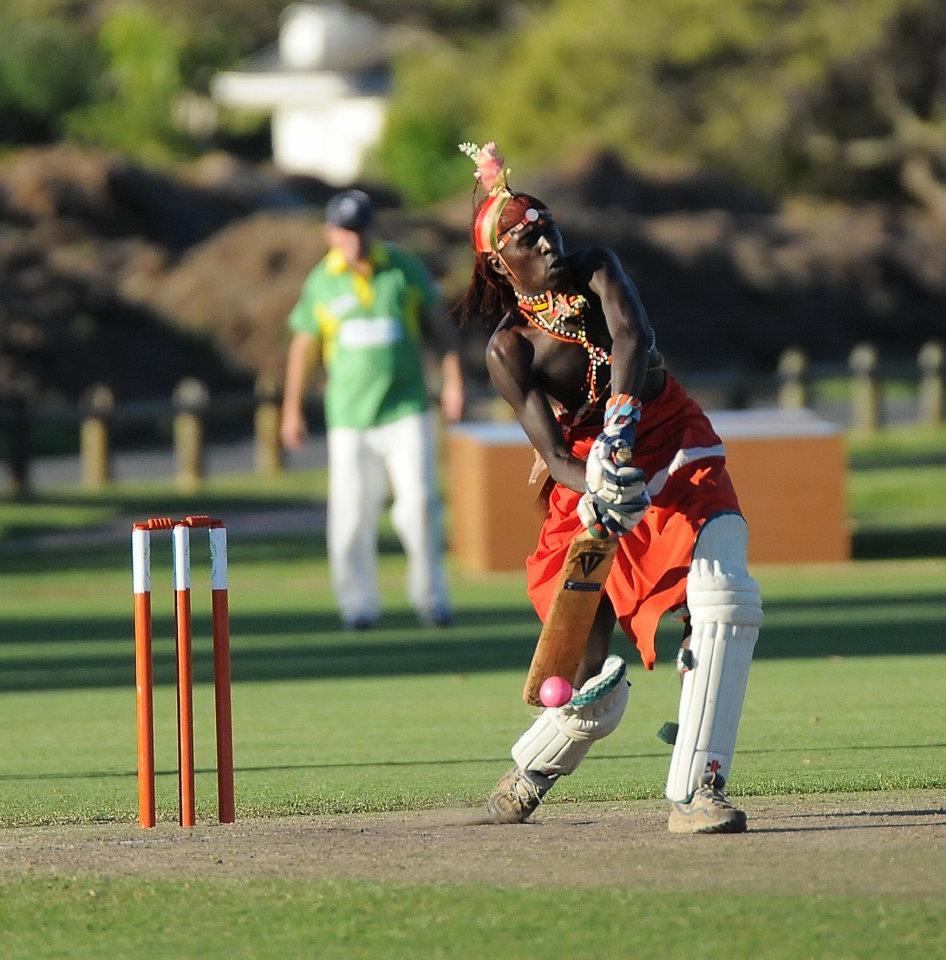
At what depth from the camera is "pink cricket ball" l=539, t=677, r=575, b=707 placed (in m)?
6.86

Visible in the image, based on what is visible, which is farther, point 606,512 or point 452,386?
point 452,386

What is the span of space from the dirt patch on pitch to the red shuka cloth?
61cm

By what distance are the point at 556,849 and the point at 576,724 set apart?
680 mm

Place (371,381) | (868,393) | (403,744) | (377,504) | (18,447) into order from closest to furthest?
(403,744)
(371,381)
(377,504)
(18,447)
(868,393)

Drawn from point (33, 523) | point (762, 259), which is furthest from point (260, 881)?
point (762, 259)

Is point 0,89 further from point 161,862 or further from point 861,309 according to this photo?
point 161,862

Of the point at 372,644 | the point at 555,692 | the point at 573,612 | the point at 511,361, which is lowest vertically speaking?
the point at 372,644

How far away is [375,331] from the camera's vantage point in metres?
13.1

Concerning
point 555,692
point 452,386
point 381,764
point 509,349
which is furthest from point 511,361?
A: point 452,386

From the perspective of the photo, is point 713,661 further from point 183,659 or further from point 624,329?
point 183,659

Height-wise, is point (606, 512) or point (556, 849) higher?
point (606, 512)

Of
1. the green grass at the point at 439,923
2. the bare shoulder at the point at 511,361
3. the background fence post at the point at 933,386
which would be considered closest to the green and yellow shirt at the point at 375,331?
the bare shoulder at the point at 511,361

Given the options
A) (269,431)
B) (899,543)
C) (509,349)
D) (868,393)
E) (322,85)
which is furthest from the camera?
(322,85)

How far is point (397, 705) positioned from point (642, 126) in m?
43.8
